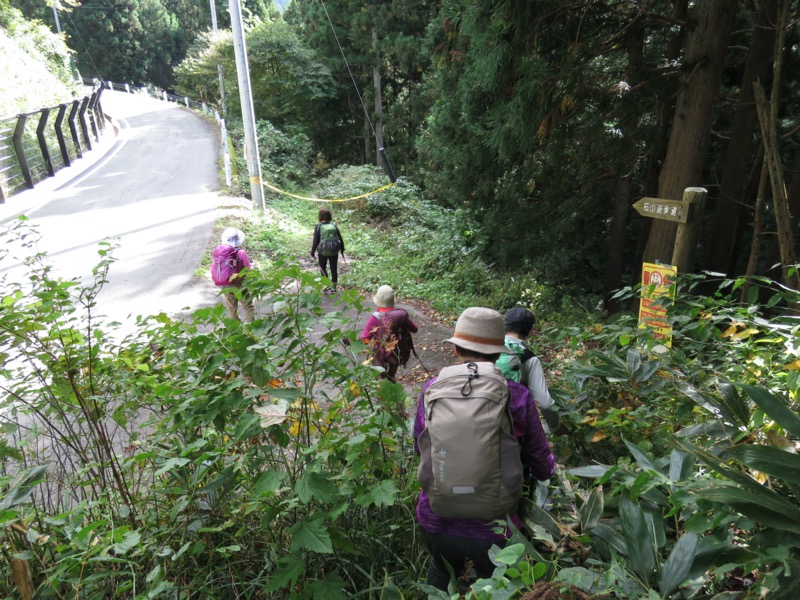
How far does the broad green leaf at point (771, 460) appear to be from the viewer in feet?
4.17

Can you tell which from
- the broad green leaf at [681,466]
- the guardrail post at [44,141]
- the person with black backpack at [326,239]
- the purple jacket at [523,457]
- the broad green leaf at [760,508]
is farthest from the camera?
the guardrail post at [44,141]

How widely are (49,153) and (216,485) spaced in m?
16.8

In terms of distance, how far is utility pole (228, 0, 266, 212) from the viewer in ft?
39.1

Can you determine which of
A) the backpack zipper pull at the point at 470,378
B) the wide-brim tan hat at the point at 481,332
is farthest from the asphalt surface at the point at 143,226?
the backpack zipper pull at the point at 470,378

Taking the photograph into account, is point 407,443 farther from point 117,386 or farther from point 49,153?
point 49,153

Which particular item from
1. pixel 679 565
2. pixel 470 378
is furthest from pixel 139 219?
pixel 679 565

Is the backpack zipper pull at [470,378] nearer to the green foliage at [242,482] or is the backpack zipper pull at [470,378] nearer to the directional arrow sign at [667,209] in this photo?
the green foliage at [242,482]

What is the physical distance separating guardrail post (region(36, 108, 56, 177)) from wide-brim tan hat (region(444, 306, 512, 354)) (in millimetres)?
15951

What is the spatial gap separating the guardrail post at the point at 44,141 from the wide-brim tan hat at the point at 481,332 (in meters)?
16.0

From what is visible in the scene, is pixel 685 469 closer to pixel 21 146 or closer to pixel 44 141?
pixel 21 146

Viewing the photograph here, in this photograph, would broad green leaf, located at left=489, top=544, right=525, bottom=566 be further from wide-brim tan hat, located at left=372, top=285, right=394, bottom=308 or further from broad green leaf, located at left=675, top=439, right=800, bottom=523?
wide-brim tan hat, located at left=372, top=285, right=394, bottom=308

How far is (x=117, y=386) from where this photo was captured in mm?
2846

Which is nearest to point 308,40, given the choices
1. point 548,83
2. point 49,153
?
point 49,153

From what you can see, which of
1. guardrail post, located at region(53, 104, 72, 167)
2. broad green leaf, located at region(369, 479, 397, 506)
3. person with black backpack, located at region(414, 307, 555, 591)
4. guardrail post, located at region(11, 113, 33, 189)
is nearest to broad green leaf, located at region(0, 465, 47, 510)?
broad green leaf, located at region(369, 479, 397, 506)
